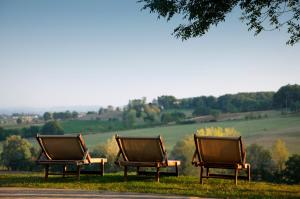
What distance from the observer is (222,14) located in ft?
32.6

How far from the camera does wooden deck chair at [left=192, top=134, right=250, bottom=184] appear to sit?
9258 millimetres

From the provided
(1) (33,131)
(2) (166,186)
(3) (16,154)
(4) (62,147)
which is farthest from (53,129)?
(2) (166,186)

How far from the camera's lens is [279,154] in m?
55.4

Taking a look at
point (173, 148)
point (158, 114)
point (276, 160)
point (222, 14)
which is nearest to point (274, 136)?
point (276, 160)

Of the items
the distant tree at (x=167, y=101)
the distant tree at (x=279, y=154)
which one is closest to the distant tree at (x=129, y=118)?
the distant tree at (x=167, y=101)

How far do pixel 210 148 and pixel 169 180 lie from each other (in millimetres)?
1132

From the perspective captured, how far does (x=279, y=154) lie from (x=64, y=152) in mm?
48823

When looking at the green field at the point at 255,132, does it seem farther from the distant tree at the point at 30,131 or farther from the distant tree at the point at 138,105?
the distant tree at the point at 138,105

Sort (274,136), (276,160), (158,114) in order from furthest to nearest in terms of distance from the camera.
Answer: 1. (158,114)
2. (274,136)
3. (276,160)

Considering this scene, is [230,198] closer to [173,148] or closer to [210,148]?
[210,148]

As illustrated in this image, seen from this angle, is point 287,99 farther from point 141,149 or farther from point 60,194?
point 60,194

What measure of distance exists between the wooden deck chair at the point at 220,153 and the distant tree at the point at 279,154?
44.4 metres

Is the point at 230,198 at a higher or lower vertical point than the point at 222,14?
lower

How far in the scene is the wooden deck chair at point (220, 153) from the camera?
30.4 feet
